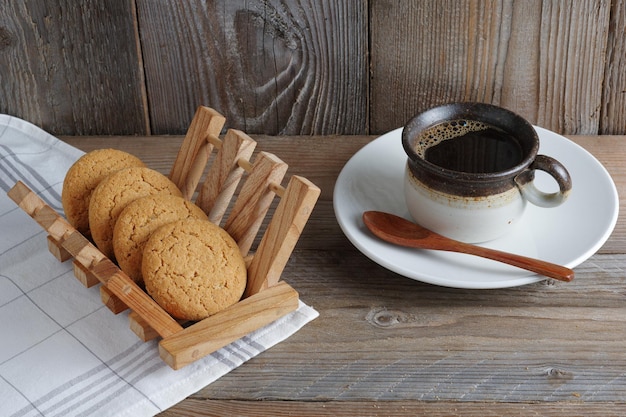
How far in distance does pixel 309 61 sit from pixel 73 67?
1.11 ft

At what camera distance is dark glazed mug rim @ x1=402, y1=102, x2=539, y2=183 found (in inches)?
31.1

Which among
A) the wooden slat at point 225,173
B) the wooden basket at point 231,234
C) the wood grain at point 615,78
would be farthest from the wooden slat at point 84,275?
the wood grain at point 615,78

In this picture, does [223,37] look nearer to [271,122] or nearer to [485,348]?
[271,122]

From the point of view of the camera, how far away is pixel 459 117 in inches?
35.7

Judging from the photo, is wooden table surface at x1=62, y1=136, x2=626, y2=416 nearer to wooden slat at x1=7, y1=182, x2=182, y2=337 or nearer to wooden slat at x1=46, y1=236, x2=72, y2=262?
wooden slat at x1=7, y1=182, x2=182, y2=337

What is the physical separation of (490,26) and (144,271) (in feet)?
1.90

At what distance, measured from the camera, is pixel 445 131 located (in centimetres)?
89

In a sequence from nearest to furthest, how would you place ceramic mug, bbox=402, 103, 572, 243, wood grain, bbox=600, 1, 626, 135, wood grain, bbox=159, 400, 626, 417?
wood grain, bbox=159, 400, 626, 417 < ceramic mug, bbox=402, 103, 572, 243 < wood grain, bbox=600, 1, 626, 135

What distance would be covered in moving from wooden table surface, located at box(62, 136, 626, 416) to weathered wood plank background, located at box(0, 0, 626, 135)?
26 cm

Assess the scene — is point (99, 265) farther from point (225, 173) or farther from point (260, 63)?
point (260, 63)

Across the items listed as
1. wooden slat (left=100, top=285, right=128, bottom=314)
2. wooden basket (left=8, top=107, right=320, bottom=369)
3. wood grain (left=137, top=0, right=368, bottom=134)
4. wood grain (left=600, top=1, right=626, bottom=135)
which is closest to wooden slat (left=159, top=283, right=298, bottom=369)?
wooden basket (left=8, top=107, right=320, bottom=369)

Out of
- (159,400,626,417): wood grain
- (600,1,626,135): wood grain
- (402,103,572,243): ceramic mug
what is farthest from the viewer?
(600,1,626,135): wood grain

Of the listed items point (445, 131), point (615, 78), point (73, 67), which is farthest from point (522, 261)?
point (73, 67)

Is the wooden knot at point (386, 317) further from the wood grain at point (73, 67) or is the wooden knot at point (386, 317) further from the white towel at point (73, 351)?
the wood grain at point (73, 67)
